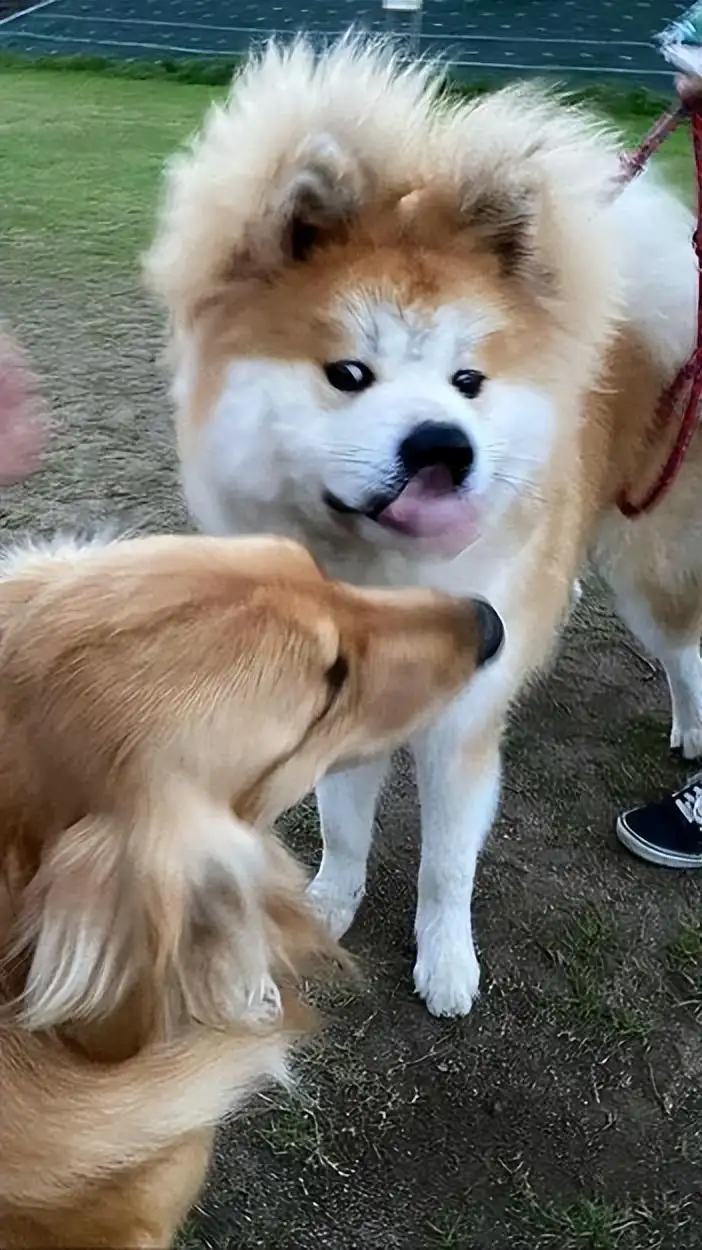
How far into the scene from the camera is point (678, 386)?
188 centimetres

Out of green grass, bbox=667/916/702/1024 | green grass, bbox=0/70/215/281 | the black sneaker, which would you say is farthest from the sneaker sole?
green grass, bbox=0/70/215/281

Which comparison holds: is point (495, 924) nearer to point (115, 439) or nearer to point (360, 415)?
point (360, 415)

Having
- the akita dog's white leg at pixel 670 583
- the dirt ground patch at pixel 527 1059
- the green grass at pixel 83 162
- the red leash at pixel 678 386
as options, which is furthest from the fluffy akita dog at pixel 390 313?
the green grass at pixel 83 162

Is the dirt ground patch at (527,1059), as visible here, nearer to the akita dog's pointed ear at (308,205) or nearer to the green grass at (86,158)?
the akita dog's pointed ear at (308,205)

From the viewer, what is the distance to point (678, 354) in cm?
185

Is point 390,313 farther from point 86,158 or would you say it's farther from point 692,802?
point 86,158

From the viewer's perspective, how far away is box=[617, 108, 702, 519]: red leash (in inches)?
71.1

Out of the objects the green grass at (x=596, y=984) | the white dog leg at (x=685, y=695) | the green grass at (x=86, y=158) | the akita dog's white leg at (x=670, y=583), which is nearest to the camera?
the green grass at (x=596, y=984)

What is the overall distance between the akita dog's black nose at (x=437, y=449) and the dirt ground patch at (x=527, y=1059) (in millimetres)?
928

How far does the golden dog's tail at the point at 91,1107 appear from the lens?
3.33 ft

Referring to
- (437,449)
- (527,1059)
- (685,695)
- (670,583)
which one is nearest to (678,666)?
(685,695)

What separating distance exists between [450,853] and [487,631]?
21.5 inches

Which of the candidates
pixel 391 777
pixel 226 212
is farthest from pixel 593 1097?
pixel 226 212

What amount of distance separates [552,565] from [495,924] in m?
0.66
